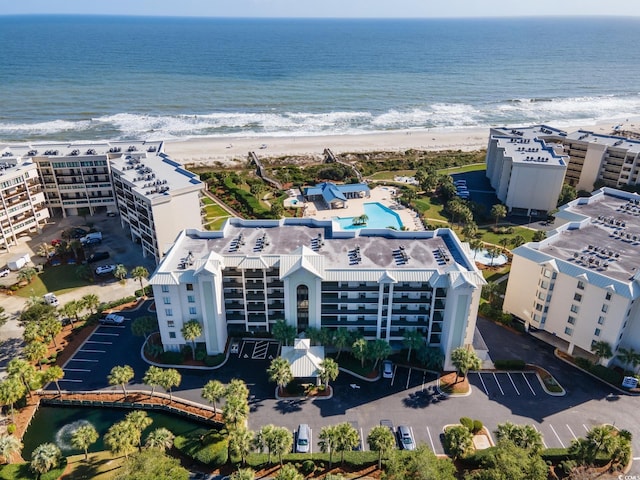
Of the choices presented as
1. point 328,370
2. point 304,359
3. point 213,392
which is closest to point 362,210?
point 304,359

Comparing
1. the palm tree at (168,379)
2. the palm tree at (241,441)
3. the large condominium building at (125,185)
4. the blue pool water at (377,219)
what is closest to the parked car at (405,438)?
the palm tree at (241,441)

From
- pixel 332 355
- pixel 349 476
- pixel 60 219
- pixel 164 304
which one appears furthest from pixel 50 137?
pixel 349 476

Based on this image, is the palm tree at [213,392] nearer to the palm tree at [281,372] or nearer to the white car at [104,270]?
the palm tree at [281,372]

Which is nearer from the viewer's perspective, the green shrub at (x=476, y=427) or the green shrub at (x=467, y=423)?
the green shrub at (x=467, y=423)

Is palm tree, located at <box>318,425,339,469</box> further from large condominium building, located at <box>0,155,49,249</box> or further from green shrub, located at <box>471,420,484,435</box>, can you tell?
large condominium building, located at <box>0,155,49,249</box>

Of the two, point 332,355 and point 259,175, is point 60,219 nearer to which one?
point 259,175

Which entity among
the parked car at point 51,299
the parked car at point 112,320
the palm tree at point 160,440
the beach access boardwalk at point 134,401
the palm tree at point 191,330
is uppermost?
the palm tree at point 191,330
